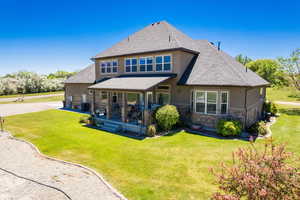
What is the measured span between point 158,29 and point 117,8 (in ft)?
16.8

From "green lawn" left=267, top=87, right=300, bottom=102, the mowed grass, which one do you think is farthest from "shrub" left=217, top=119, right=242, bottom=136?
"green lawn" left=267, top=87, right=300, bottom=102

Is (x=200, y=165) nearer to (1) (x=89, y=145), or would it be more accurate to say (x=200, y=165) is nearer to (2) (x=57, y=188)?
(2) (x=57, y=188)

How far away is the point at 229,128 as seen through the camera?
12.3m

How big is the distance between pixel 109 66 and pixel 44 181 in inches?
641

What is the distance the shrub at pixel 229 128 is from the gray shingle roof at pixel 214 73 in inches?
115

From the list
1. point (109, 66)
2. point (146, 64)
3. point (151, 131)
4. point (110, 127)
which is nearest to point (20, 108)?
point (109, 66)

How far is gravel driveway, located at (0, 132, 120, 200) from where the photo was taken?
612cm

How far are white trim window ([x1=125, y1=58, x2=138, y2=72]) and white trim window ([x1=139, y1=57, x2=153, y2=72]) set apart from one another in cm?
84

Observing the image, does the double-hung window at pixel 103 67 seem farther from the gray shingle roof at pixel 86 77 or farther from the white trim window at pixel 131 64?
the white trim window at pixel 131 64

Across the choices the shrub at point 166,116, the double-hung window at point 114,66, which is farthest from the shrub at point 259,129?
the double-hung window at point 114,66

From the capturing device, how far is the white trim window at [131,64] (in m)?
18.7

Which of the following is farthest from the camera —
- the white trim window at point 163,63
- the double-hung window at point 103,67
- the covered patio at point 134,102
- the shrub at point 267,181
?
the double-hung window at point 103,67

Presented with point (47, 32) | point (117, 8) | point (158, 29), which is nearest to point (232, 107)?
point (158, 29)

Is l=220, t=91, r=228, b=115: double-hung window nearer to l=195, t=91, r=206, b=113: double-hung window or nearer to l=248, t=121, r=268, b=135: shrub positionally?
l=195, t=91, r=206, b=113: double-hung window
